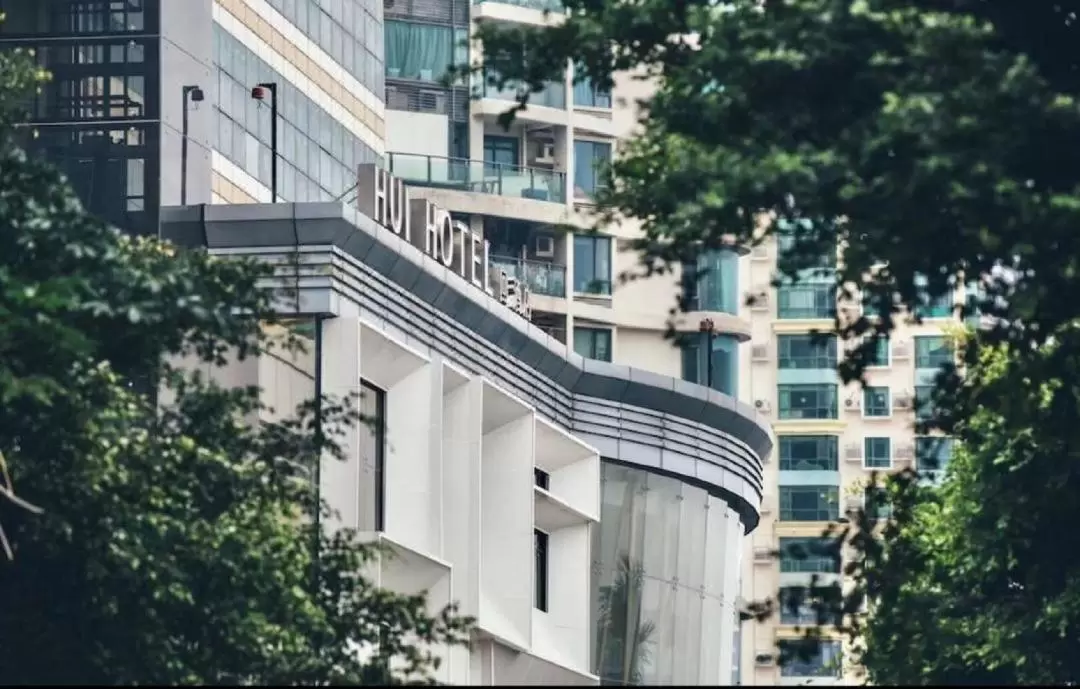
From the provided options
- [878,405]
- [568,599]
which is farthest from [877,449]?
[568,599]

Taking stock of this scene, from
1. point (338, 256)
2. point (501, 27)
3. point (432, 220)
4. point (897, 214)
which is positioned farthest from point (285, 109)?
point (897, 214)

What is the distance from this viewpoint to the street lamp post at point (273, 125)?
54375 millimetres

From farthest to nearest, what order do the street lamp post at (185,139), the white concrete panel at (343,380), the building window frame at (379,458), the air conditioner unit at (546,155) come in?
the air conditioner unit at (546,155) < the building window frame at (379,458) < the street lamp post at (185,139) < the white concrete panel at (343,380)

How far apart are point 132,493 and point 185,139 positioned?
2051cm

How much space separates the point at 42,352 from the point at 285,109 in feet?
89.2

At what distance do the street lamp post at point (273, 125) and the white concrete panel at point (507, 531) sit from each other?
5.77m

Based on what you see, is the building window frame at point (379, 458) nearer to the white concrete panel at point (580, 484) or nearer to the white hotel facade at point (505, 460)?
the white hotel facade at point (505, 460)

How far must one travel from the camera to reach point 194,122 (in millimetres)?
54531

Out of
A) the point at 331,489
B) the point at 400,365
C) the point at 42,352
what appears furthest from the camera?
the point at 400,365

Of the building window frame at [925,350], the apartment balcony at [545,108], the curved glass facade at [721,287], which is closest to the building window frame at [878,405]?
the building window frame at [925,350]

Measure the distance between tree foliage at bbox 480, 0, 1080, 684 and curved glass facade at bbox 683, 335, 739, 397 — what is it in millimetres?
58963

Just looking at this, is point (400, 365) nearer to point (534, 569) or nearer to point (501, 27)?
point (534, 569)

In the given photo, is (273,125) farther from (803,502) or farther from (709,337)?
(803,502)

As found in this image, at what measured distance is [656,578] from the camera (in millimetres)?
73188
